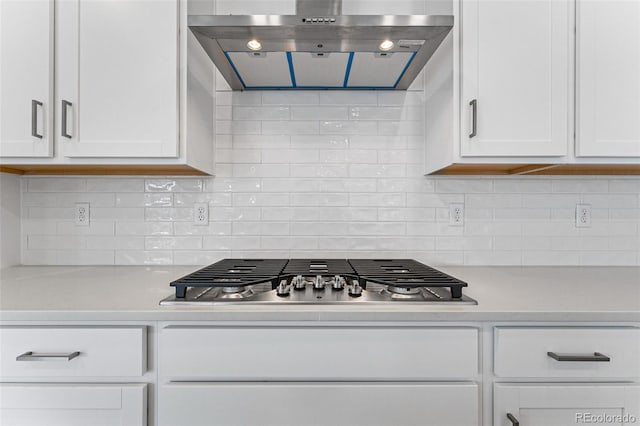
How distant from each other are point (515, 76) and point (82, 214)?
204 cm

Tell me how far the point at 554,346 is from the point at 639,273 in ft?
3.21

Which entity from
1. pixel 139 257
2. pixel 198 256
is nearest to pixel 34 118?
pixel 139 257

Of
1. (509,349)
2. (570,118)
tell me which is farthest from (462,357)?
(570,118)

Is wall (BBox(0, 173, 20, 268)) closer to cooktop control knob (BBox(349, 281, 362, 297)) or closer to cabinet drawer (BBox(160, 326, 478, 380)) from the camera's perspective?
cabinet drawer (BBox(160, 326, 478, 380))

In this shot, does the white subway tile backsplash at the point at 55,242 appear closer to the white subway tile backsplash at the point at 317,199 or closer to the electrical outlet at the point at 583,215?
the white subway tile backsplash at the point at 317,199

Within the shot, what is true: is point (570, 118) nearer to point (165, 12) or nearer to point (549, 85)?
point (549, 85)

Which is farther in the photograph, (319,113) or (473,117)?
(319,113)

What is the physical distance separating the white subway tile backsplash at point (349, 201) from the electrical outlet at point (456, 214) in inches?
1.0

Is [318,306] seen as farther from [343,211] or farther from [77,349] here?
[343,211]

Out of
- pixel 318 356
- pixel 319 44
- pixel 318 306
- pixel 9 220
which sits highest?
pixel 319 44

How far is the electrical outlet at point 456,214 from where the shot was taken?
1.83m

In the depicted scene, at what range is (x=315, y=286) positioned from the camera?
4.07 feet

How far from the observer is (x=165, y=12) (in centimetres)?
141

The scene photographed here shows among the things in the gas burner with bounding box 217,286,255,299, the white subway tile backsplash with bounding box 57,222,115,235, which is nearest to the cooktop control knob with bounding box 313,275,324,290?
the gas burner with bounding box 217,286,255,299
